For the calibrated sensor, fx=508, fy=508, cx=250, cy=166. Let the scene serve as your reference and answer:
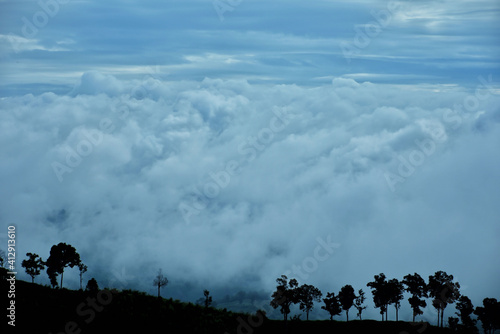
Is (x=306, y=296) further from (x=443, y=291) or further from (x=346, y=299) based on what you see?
(x=443, y=291)

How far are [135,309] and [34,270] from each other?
253 ft

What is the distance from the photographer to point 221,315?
10975cm

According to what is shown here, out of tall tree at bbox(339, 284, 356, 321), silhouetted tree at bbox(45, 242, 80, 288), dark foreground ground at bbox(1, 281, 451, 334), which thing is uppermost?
silhouetted tree at bbox(45, 242, 80, 288)

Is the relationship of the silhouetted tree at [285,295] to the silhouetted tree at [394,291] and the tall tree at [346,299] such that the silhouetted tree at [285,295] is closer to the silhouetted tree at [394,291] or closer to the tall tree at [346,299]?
the tall tree at [346,299]

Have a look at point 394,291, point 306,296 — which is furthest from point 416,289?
point 306,296

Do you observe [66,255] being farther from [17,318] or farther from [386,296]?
[386,296]

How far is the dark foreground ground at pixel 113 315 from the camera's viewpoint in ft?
299

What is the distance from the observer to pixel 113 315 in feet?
Answer: 314

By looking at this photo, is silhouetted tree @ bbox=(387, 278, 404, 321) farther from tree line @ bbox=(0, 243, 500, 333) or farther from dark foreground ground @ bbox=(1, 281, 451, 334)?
dark foreground ground @ bbox=(1, 281, 451, 334)

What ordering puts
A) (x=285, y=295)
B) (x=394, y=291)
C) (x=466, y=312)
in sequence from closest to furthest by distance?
(x=285, y=295), (x=466, y=312), (x=394, y=291)

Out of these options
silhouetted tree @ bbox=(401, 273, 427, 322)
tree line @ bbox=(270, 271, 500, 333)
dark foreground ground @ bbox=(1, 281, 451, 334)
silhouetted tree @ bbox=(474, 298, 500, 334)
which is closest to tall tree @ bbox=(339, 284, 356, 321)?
tree line @ bbox=(270, 271, 500, 333)

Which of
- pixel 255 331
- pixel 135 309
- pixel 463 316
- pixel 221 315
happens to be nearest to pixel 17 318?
pixel 135 309

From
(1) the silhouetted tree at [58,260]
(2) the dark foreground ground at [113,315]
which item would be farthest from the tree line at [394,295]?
(2) the dark foreground ground at [113,315]

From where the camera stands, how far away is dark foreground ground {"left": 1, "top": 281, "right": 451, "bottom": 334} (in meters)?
91.0
